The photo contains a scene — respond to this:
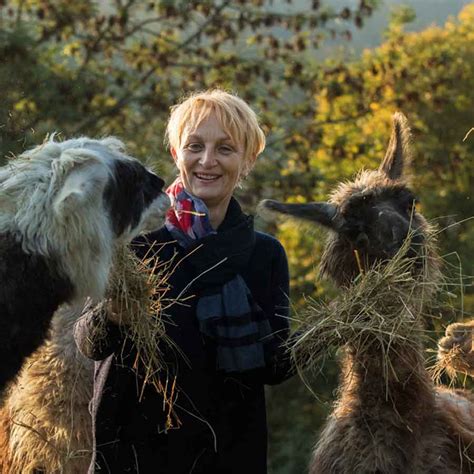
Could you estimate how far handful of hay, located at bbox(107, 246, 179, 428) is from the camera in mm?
4180

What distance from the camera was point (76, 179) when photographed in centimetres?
372

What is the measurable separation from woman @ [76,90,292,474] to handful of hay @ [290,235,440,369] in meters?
0.16

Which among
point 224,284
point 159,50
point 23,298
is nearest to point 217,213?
point 224,284

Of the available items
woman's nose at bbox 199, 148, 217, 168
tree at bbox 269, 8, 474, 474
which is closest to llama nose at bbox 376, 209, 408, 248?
woman's nose at bbox 199, 148, 217, 168

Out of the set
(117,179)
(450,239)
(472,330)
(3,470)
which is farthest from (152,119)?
(117,179)

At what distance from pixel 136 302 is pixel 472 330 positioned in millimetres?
2011

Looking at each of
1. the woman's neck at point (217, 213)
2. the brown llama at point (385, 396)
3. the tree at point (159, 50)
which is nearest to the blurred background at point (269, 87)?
the tree at point (159, 50)

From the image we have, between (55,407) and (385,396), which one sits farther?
(55,407)

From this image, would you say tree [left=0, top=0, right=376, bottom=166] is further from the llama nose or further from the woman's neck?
the woman's neck

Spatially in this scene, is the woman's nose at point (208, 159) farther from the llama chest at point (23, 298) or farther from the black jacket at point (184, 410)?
the llama chest at point (23, 298)

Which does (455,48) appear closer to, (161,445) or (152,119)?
(152,119)

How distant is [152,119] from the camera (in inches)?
510

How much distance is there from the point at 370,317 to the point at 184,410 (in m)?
0.96

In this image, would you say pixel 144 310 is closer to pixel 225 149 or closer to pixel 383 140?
pixel 225 149
